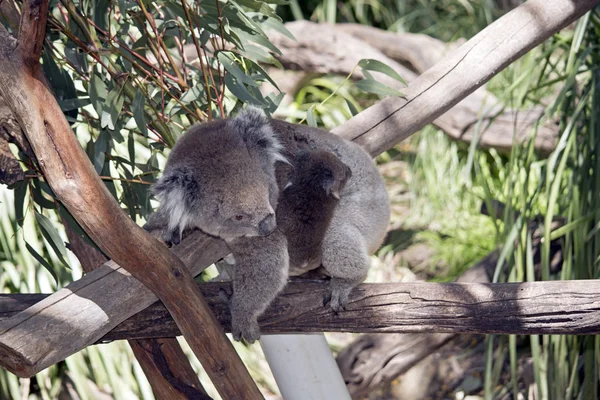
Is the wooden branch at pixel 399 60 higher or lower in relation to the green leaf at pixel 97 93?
lower

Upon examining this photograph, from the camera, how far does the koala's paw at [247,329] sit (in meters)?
2.19

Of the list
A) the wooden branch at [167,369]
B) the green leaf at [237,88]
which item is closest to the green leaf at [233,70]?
the green leaf at [237,88]

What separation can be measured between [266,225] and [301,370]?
2.59 feet

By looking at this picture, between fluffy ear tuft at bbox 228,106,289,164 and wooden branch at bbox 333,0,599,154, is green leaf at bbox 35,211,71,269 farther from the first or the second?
wooden branch at bbox 333,0,599,154

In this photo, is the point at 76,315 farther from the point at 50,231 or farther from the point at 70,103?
the point at 70,103

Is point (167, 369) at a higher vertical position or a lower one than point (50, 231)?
lower

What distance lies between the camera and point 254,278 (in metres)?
2.21

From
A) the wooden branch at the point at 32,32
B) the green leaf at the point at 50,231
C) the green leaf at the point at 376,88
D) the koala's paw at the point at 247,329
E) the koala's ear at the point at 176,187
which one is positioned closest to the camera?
the wooden branch at the point at 32,32

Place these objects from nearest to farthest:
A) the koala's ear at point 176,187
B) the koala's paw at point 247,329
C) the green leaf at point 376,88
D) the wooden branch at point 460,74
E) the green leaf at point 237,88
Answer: the koala's ear at point 176,187 → the koala's paw at point 247,329 → the green leaf at point 237,88 → the green leaf at point 376,88 → the wooden branch at point 460,74

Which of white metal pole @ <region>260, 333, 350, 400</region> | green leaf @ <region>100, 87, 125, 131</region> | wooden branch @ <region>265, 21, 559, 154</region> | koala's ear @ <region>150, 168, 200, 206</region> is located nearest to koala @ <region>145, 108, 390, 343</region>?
koala's ear @ <region>150, 168, 200, 206</region>

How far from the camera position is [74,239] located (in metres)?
2.62

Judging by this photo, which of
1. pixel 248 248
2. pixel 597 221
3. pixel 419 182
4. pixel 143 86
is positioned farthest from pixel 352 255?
pixel 419 182

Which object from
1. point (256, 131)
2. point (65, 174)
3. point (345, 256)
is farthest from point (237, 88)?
point (65, 174)

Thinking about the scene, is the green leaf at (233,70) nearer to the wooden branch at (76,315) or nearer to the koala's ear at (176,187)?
the koala's ear at (176,187)
